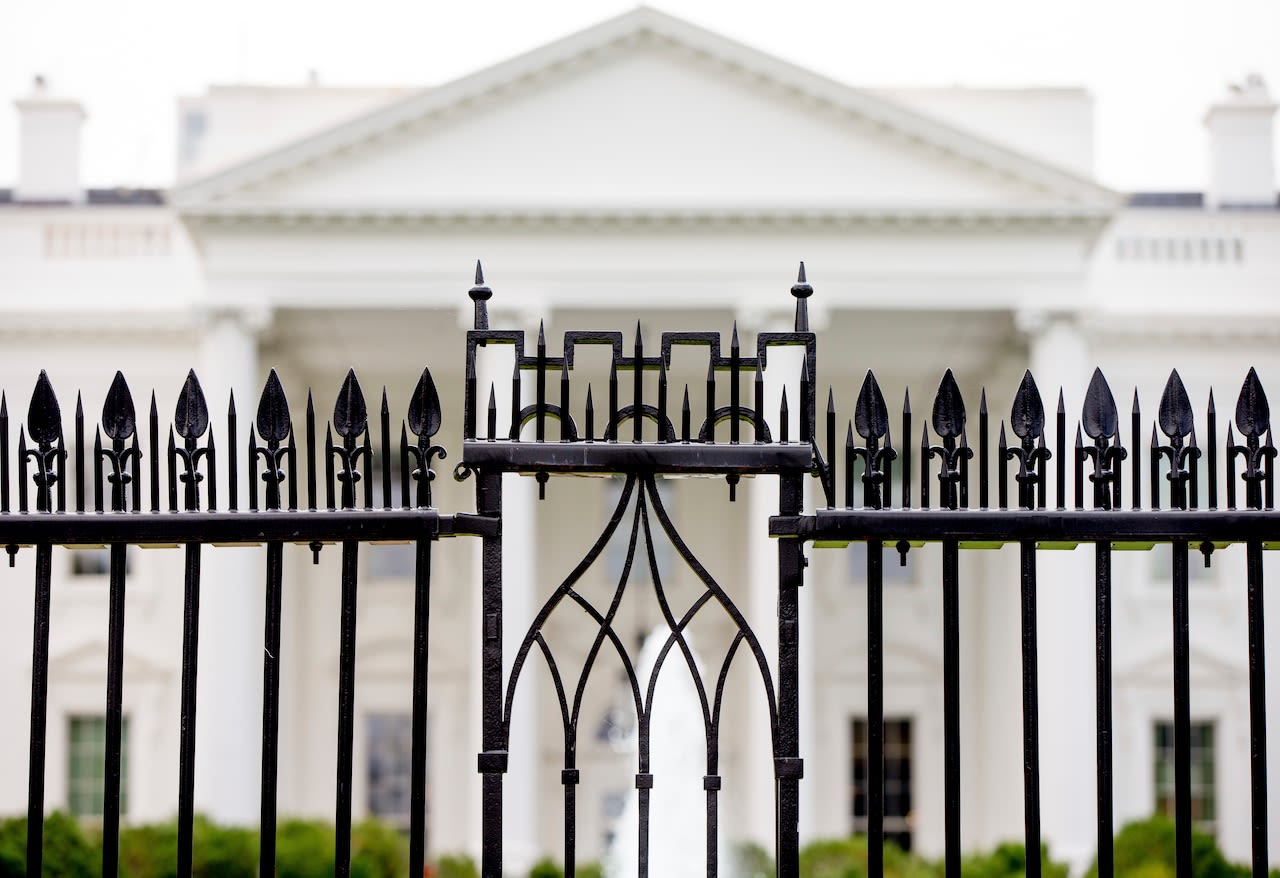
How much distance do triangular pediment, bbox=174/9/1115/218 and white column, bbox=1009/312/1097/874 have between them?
6.54 ft

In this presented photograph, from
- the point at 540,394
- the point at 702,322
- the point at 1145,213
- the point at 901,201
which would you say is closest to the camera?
the point at 540,394

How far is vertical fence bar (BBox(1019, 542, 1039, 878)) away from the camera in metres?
3.51

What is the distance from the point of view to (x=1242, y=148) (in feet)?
94.1

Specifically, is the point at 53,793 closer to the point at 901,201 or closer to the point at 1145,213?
the point at 901,201

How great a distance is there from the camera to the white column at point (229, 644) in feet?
69.2

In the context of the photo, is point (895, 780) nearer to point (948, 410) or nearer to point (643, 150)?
point (643, 150)

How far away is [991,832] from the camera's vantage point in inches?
1048

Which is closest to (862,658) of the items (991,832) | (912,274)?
(991,832)

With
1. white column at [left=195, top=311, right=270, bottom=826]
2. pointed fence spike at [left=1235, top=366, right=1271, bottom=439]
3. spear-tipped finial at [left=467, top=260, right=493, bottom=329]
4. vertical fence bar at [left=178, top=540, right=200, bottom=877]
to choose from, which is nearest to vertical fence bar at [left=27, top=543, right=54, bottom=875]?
vertical fence bar at [left=178, top=540, right=200, bottom=877]

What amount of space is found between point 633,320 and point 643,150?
2704 millimetres

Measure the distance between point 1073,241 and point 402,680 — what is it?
13.5 metres

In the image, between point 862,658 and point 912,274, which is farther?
point 862,658

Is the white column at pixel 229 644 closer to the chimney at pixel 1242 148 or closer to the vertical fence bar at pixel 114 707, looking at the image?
the vertical fence bar at pixel 114 707

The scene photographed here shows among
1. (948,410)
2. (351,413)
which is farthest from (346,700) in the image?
(948,410)
